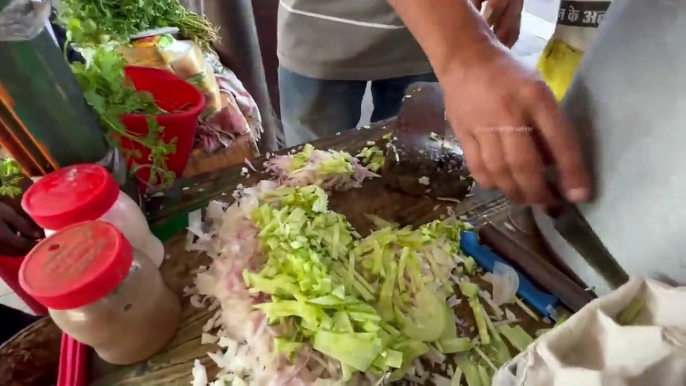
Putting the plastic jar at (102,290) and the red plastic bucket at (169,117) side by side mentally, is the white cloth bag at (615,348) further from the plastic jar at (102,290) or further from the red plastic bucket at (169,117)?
the red plastic bucket at (169,117)

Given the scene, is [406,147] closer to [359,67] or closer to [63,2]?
[359,67]

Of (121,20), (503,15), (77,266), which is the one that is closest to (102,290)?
(77,266)

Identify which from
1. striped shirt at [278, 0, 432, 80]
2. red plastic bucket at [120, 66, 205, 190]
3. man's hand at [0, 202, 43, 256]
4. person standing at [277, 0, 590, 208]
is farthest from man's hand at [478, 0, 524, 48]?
man's hand at [0, 202, 43, 256]

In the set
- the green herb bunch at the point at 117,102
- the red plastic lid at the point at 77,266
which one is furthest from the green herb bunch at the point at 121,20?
the red plastic lid at the point at 77,266

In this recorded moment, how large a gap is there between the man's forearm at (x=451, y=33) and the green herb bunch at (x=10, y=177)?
0.48 meters

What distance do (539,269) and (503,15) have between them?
454 millimetres

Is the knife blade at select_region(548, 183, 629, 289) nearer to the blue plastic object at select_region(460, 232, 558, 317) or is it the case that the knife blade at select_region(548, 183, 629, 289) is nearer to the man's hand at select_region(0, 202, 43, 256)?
the blue plastic object at select_region(460, 232, 558, 317)

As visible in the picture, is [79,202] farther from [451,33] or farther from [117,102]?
[451,33]

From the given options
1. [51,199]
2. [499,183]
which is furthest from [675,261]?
[51,199]

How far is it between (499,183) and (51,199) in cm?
44

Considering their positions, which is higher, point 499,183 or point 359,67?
point 499,183

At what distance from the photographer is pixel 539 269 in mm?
584

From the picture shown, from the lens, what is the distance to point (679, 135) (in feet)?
1.32

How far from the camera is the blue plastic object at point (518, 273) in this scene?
1.90 feet
